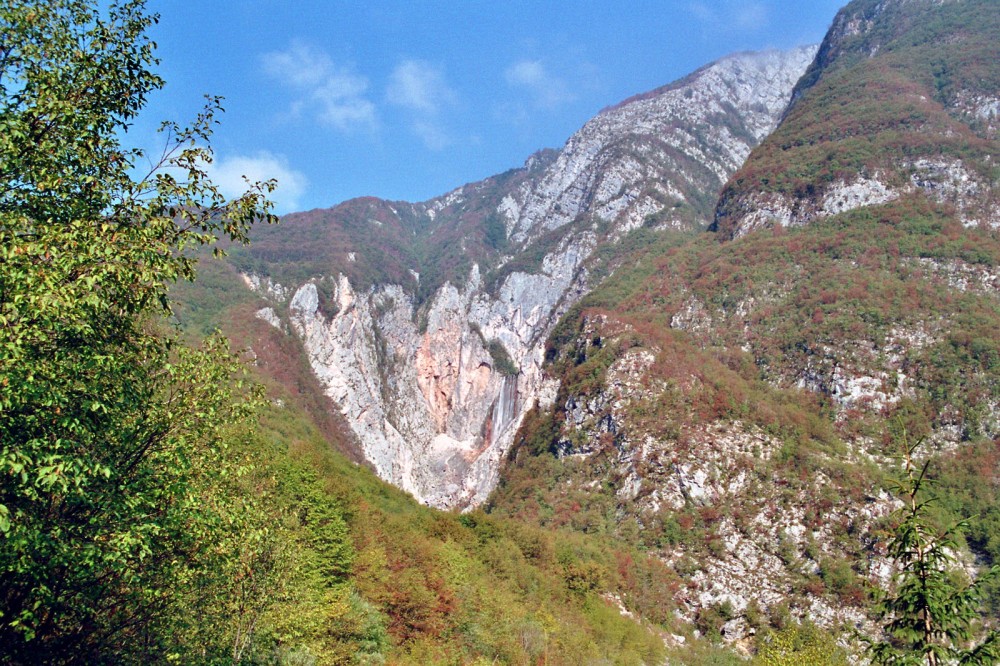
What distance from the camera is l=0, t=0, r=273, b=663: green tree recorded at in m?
6.95

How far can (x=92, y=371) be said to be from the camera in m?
7.91

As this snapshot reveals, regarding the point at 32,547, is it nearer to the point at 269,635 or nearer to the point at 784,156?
the point at 269,635

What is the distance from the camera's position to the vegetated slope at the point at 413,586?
18062mm

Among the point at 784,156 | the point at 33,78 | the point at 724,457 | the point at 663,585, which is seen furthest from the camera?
the point at 784,156

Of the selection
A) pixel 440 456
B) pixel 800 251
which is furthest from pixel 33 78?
pixel 440 456

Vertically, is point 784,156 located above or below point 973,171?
above

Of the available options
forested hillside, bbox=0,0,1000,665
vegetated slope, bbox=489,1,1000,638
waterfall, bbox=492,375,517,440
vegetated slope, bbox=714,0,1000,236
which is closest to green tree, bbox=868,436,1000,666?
forested hillside, bbox=0,0,1000,665

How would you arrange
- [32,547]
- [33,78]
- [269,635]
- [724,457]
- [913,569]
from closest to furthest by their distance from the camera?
1. [32,547]
2. [33,78]
3. [913,569]
4. [269,635]
5. [724,457]

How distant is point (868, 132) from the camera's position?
484ft

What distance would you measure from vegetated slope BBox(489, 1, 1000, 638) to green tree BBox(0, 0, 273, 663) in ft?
234

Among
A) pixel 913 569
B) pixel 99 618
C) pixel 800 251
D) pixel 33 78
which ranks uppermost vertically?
pixel 800 251

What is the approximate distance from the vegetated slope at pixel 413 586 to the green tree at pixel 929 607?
35.3ft

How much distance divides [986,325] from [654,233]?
112923 mm

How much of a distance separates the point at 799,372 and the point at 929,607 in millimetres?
104600
